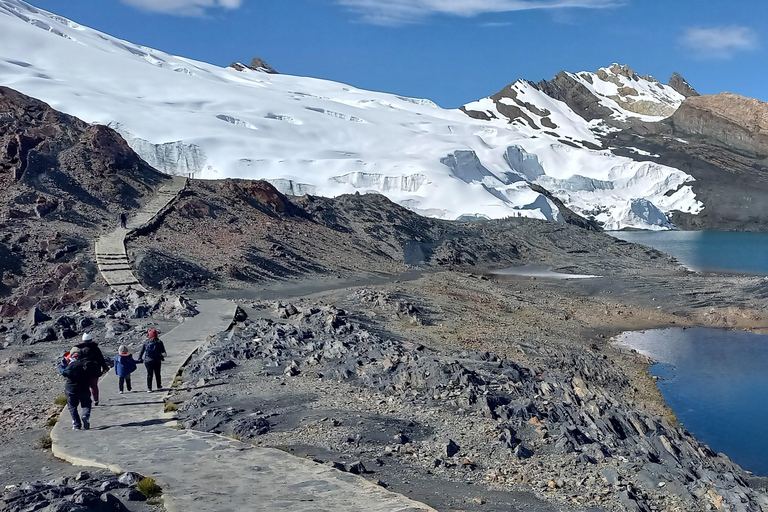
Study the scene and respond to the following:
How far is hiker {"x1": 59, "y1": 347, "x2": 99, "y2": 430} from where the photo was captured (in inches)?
360

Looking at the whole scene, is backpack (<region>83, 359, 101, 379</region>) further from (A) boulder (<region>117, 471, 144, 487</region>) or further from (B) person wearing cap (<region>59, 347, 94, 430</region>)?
(A) boulder (<region>117, 471, 144, 487</region>)

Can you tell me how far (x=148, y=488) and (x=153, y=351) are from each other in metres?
4.20

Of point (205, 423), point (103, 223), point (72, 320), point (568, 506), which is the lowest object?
point (568, 506)

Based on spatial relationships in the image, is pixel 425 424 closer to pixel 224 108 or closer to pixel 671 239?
pixel 671 239

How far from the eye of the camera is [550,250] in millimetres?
48938

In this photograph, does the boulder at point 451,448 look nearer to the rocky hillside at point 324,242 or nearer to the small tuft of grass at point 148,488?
the small tuft of grass at point 148,488

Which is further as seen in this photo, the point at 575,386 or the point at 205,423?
the point at 575,386

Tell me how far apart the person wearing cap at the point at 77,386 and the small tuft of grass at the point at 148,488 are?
7.36ft

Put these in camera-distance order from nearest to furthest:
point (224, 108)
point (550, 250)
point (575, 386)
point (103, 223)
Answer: point (575, 386) < point (103, 223) < point (550, 250) < point (224, 108)

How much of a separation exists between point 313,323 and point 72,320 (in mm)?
5335

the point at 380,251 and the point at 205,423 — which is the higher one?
the point at 380,251

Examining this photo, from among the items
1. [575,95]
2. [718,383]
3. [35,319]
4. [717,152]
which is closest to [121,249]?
[35,319]

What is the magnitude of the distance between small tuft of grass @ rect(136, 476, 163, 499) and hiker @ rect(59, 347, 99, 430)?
2.24 m

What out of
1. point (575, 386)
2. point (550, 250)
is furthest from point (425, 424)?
point (550, 250)
